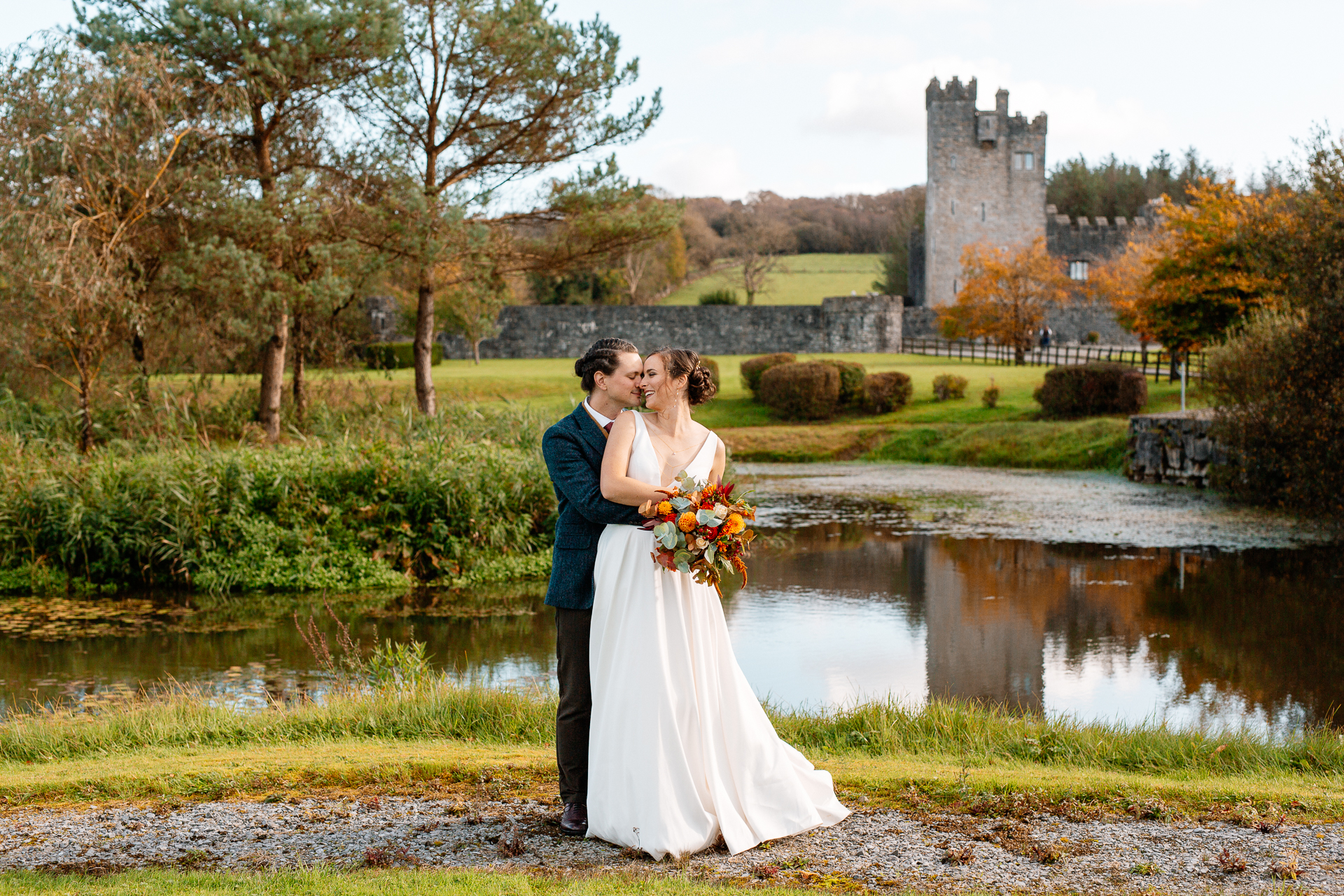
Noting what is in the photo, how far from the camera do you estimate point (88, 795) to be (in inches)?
186

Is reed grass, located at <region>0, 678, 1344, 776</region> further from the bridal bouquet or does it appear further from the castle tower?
the castle tower

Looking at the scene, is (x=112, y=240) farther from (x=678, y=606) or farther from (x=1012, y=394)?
(x=1012, y=394)

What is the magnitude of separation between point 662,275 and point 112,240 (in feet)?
156

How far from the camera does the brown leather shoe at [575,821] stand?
13.8ft

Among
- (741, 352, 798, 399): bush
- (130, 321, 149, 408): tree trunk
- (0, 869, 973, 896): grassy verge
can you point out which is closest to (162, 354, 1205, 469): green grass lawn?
(741, 352, 798, 399): bush

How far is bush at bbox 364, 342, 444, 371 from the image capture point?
24672mm

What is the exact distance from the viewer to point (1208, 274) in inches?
973

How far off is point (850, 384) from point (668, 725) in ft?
81.5

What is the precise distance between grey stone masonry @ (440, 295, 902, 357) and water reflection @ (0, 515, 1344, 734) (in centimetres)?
2973

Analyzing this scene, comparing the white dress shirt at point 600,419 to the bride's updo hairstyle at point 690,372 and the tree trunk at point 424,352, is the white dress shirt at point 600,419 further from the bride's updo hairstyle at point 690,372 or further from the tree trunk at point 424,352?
the tree trunk at point 424,352

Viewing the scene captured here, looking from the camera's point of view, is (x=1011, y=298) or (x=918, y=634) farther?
(x=1011, y=298)

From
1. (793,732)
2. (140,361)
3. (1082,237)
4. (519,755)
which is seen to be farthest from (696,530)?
(1082,237)

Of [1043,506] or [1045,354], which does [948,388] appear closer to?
[1045,354]

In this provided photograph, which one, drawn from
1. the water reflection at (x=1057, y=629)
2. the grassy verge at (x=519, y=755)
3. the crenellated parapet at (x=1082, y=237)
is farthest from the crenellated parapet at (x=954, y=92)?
the grassy verge at (x=519, y=755)
